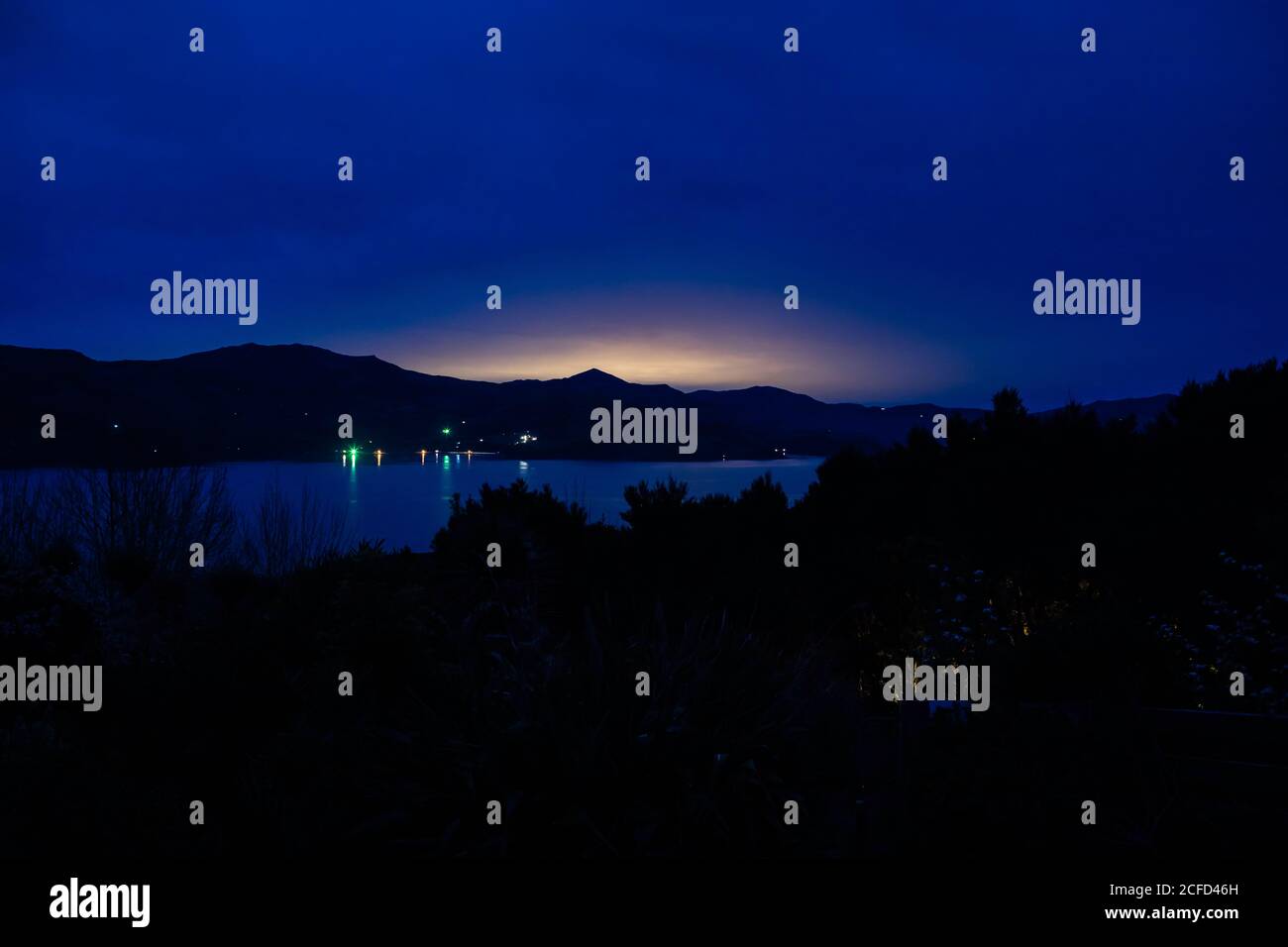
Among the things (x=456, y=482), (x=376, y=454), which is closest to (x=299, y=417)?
(x=376, y=454)

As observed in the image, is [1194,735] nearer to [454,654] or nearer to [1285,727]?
[1285,727]

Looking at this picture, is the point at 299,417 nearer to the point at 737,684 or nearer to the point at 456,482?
the point at 456,482

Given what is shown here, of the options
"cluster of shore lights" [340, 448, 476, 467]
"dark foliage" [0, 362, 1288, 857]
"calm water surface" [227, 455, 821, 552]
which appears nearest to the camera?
"dark foliage" [0, 362, 1288, 857]

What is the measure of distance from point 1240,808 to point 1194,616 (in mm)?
4300

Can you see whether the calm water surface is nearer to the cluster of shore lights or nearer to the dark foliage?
the cluster of shore lights

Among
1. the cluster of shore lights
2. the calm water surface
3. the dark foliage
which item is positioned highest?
the cluster of shore lights

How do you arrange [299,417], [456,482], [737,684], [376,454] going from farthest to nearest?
1. [299,417]
2. [376,454]
3. [456,482]
4. [737,684]

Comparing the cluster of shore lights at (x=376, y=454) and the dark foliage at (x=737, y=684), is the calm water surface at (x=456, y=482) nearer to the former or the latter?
the cluster of shore lights at (x=376, y=454)

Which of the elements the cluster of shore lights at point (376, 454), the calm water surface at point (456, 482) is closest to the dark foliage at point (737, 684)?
the calm water surface at point (456, 482)

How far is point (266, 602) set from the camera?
7734 millimetres

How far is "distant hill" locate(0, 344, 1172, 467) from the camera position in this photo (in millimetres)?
14961

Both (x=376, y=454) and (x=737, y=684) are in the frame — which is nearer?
(x=737, y=684)

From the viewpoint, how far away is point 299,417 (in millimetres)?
35188

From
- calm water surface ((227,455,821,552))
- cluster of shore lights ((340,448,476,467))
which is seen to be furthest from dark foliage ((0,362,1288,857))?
cluster of shore lights ((340,448,476,467))
